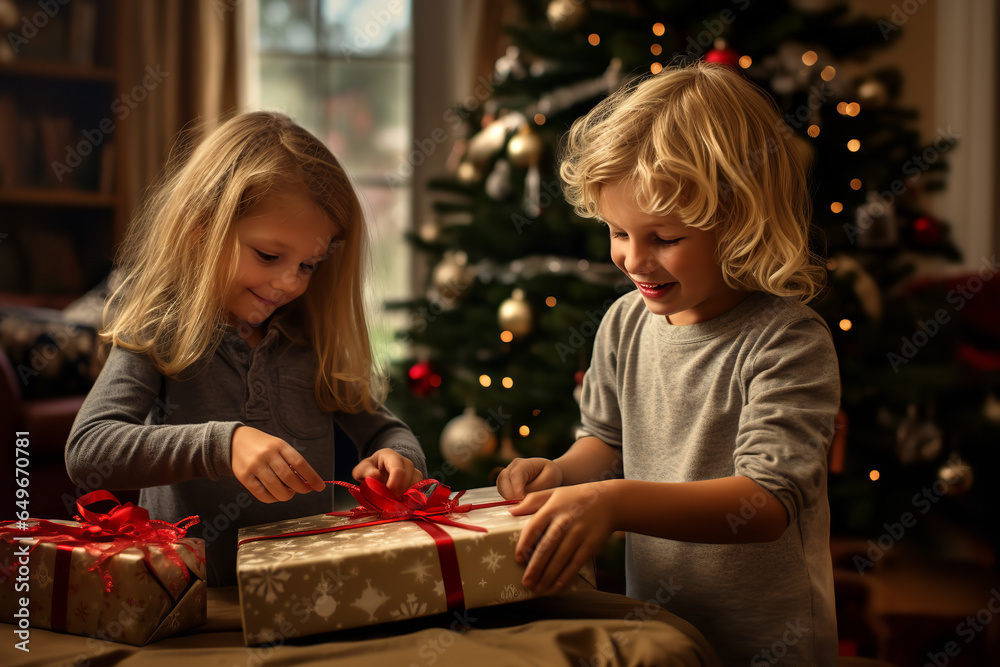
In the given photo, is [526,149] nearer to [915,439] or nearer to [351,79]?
[915,439]

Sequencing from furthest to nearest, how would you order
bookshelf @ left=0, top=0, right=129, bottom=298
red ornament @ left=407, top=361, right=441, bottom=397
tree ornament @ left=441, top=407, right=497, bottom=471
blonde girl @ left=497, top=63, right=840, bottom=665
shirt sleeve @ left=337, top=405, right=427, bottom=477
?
bookshelf @ left=0, top=0, right=129, bottom=298
red ornament @ left=407, top=361, right=441, bottom=397
tree ornament @ left=441, top=407, right=497, bottom=471
shirt sleeve @ left=337, top=405, right=427, bottom=477
blonde girl @ left=497, top=63, right=840, bottom=665

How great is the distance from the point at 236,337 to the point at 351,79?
2.88 metres

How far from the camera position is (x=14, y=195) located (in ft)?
10.5

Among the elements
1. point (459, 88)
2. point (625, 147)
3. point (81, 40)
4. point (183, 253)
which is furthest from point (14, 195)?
point (625, 147)

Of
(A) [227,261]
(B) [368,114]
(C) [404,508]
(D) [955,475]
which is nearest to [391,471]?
(C) [404,508]

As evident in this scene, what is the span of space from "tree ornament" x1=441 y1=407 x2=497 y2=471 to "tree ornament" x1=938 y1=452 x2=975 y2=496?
120 centimetres

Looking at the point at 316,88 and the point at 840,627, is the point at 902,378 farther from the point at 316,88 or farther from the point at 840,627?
the point at 316,88

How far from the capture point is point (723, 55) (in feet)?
5.28

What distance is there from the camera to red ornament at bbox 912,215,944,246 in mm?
2049

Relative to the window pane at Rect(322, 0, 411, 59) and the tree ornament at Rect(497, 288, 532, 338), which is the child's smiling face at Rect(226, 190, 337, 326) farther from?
the window pane at Rect(322, 0, 411, 59)

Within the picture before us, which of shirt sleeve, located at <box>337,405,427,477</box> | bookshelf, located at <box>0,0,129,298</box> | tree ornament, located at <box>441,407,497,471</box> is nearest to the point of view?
shirt sleeve, located at <box>337,405,427,477</box>

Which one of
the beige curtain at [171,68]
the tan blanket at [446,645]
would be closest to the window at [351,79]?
the beige curtain at [171,68]

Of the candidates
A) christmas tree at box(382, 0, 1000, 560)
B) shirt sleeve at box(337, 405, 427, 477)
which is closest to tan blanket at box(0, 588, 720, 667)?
shirt sleeve at box(337, 405, 427, 477)

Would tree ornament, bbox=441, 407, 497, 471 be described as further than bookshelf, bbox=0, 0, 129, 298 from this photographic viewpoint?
No
